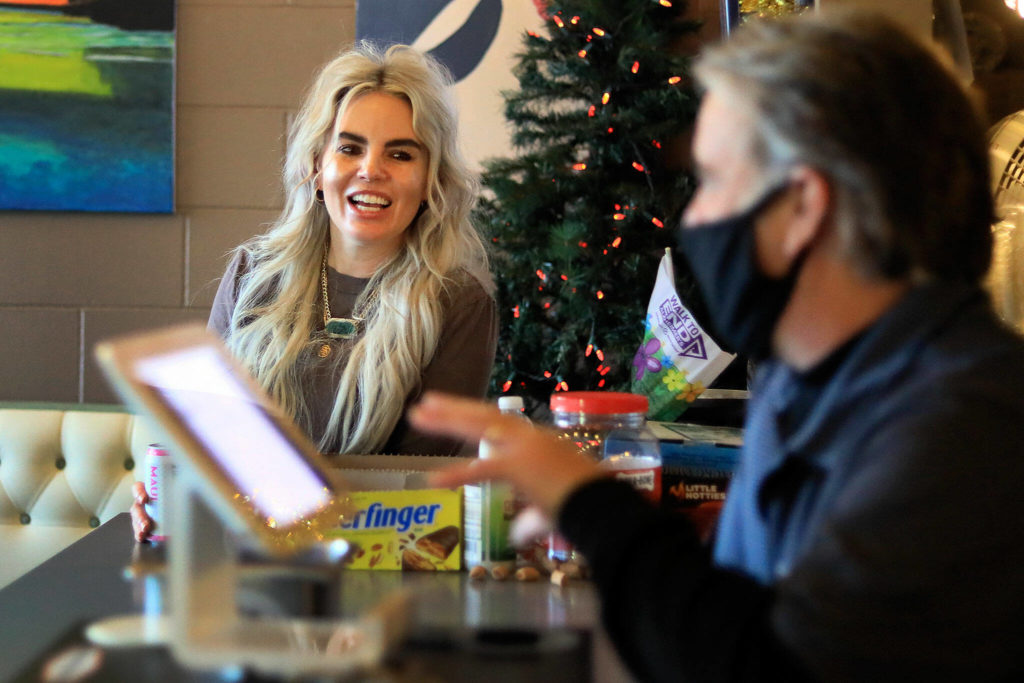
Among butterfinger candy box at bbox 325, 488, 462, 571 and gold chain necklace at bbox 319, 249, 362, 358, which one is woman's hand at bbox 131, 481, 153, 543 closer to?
butterfinger candy box at bbox 325, 488, 462, 571

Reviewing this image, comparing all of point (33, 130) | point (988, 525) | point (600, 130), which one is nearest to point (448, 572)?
point (988, 525)

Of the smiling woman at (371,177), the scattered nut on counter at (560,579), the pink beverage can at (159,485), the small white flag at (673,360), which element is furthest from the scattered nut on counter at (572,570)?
the smiling woman at (371,177)

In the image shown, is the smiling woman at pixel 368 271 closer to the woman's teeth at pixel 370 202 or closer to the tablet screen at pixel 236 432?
the woman's teeth at pixel 370 202

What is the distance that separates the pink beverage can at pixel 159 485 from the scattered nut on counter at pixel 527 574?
1.63ft

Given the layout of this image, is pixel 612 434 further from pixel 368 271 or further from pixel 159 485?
pixel 368 271

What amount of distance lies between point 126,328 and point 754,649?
9.32 ft

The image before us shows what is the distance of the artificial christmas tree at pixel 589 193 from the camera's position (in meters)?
2.68

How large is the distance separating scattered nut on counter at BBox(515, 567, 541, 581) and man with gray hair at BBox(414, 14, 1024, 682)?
419mm

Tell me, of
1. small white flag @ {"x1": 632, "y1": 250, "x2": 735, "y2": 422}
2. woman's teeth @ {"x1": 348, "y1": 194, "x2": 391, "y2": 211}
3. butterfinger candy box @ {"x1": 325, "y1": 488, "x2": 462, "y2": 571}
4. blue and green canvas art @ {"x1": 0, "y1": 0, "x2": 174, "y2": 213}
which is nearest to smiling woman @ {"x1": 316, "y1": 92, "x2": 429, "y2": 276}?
woman's teeth @ {"x1": 348, "y1": 194, "x2": 391, "y2": 211}

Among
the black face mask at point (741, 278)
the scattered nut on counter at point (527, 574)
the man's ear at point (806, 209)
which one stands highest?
the man's ear at point (806, 209)

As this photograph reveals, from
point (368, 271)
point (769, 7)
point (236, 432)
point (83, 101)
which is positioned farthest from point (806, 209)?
point (83, 101)

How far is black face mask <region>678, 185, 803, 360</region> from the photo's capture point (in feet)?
2.74

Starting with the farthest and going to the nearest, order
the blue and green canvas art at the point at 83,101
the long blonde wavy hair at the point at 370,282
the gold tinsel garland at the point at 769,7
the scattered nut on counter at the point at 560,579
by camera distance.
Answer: the blue and green canvas art at the point at 83,101, the gold tinsel garland at the point at 769,7, the long blonde wavy hair at the point at 370,282, the scattered nut on counter at the point at 560,579

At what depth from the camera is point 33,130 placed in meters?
3.07
